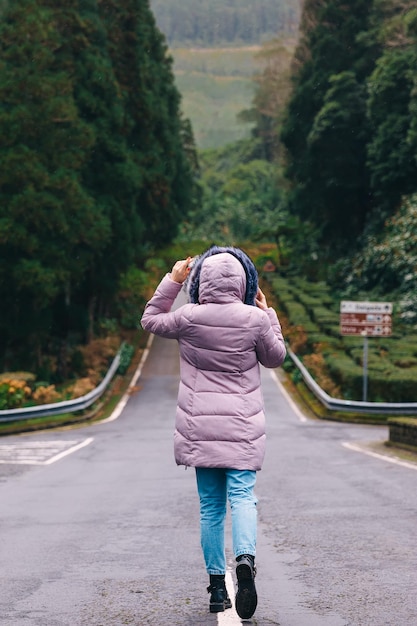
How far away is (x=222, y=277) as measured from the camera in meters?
6.29

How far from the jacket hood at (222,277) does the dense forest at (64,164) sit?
90.3 ft

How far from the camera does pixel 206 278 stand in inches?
248

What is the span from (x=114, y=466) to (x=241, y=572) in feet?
36.5

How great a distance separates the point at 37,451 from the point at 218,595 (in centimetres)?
1439

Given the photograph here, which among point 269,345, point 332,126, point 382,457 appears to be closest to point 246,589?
point 269,345

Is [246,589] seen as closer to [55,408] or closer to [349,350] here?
[55,408]

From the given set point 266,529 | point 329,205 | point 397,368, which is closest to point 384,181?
point 329,205

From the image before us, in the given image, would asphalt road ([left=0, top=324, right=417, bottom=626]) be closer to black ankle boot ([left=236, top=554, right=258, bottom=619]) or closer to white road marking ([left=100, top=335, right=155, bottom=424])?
black ankle boot ([left=236, top=554, right=258, bottom=619])

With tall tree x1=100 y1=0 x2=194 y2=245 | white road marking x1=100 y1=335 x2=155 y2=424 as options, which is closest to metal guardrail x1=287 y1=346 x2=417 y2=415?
white road marking x1=100 y1=335 x2=155 y2=424

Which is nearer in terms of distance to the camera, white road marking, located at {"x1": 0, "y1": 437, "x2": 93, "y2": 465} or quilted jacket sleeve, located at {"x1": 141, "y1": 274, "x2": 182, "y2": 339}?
quilted jacket sleeve, located at {"x1": 141, "y1": 274, "x2": 182, "y2": 339}

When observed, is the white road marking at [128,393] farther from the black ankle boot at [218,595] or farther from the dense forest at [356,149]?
the black ankle boot at [218,595]

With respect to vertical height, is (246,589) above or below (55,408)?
above

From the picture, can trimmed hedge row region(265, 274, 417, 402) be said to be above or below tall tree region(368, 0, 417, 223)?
below

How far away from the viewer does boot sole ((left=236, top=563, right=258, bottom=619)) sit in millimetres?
5746
